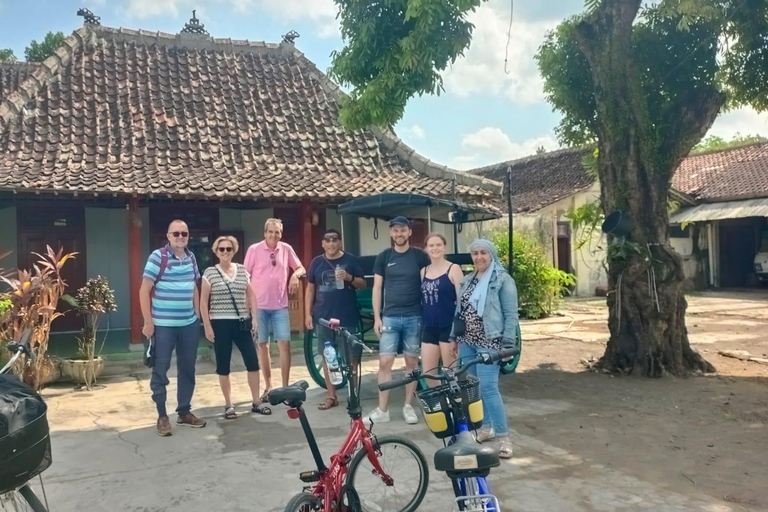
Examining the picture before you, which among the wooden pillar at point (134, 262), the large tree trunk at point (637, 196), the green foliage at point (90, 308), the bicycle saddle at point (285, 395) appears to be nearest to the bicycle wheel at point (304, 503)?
the bicycle saddle at point (285, 395)

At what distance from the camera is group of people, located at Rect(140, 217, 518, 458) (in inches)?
197

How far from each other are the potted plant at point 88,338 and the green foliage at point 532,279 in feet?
29.3

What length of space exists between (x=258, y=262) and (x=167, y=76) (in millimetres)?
7721

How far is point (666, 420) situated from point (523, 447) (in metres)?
1.63

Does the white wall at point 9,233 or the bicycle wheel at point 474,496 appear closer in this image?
the bicycle wheel at point 474,496

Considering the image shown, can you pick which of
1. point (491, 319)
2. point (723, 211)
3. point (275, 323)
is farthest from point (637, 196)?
point (723, 211)

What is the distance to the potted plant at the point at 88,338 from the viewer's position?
771 cm

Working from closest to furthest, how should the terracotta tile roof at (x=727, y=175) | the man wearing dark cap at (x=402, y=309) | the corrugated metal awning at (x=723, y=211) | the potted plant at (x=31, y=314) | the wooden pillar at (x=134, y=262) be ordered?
the man wearing dark cap at (x=402, y=309) → the potted plant at (x=31, y=314) → the wooden pillar at (x=134, y=262) → the corrugated metal awning at (x=723, y=211) → the terracotta tile roof at (x=727, y=175)

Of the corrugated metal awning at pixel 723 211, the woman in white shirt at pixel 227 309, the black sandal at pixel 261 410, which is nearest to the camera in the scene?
the woman in white shirt at pixel 227 309

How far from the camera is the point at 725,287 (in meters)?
22.8

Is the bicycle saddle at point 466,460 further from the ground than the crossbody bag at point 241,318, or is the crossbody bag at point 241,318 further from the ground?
the crossbody bag at point 241,318

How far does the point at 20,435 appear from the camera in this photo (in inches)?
107

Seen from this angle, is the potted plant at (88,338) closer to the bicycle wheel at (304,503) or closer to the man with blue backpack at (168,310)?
the man with blue backpack at (168,310)

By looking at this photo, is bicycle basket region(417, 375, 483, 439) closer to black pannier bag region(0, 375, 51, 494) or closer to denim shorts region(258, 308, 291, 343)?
black pannier bag region(0, 375, 51, 494)
